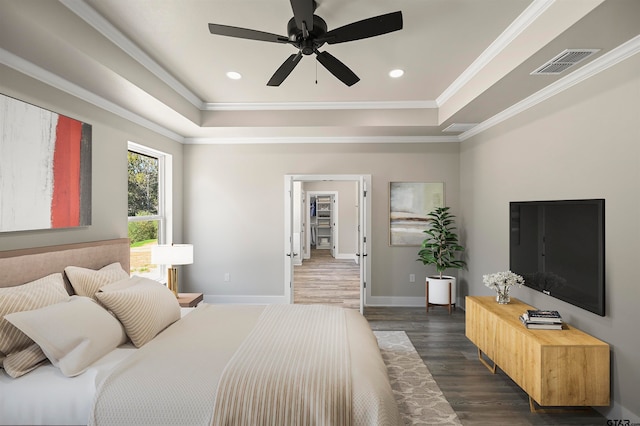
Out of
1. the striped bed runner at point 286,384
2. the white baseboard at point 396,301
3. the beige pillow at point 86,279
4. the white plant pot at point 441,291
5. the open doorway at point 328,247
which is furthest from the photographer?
the open doorway at point 328,247

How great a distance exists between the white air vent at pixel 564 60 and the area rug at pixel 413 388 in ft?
8.56

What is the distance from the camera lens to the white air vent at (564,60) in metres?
2.23

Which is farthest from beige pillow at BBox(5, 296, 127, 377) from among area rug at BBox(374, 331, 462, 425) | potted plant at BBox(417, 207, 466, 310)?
potted plant at BBox(417, 207, 466, 310)

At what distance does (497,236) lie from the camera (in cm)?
385

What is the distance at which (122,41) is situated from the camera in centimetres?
256

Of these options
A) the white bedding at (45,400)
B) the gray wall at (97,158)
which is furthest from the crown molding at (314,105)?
the white bedding at (45,400)

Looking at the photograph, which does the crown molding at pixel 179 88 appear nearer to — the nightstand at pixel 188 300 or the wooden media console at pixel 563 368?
the nightstand at pixel 188 300

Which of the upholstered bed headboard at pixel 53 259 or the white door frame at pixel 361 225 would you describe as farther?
the white door frame at pixel 361 225

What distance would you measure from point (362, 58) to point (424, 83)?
92 cm

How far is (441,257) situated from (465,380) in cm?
204

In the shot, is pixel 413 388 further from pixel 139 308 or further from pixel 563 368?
pixel 139 308

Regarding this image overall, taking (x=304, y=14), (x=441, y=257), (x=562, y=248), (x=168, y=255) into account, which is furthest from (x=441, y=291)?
(x=304, y=14)

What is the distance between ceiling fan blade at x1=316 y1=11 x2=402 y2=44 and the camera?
1.84 metres

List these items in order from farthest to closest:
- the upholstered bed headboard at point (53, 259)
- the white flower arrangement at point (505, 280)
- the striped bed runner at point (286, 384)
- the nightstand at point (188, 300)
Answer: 1. the nightstand at point (188, 300)
2. the white flower arrangement at point (505, 280)
3. the upholstered bed headboard at point (53, 259)
4. the striped bed runner at point (286, 384)
